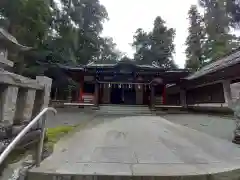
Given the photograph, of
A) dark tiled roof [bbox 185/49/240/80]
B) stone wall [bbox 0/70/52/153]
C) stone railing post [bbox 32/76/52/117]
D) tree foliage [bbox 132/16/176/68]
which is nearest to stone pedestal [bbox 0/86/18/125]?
stone wall [bbox 0/70/52/153]

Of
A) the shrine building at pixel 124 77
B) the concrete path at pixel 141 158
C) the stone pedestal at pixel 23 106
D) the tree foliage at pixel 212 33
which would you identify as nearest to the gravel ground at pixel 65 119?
the concrete path at pixel 141 158

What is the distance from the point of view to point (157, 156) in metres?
3.89

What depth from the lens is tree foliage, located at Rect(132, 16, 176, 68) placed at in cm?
3481

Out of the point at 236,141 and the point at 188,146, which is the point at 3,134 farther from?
the point at 236,141

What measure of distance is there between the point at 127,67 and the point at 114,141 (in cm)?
1255

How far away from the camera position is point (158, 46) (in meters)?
34.9

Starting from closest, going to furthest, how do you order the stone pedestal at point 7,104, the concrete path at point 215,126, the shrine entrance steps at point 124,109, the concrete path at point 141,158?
the stone pedestal at point 7,104 → the concrete path at point 141,158 → the concrete path at point 215,126 → the shrine entrance steps at point 124,109

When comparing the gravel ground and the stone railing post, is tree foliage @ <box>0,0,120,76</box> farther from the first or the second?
the stone railing post

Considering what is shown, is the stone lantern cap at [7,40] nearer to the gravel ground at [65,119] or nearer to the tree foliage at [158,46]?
the gravel ground at [65,119]

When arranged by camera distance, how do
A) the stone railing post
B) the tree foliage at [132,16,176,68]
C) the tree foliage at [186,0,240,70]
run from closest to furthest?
the stone railing post < the tree foliage at [186,0,240,70] < the tree foliage at [132,16,176,68]

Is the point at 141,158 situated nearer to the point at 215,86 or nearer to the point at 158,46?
the point at 215,86

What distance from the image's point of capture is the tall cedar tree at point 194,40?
27844 mm

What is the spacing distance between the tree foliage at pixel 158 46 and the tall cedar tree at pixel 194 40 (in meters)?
4.69

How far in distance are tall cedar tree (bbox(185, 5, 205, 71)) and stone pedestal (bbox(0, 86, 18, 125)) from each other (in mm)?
26919
